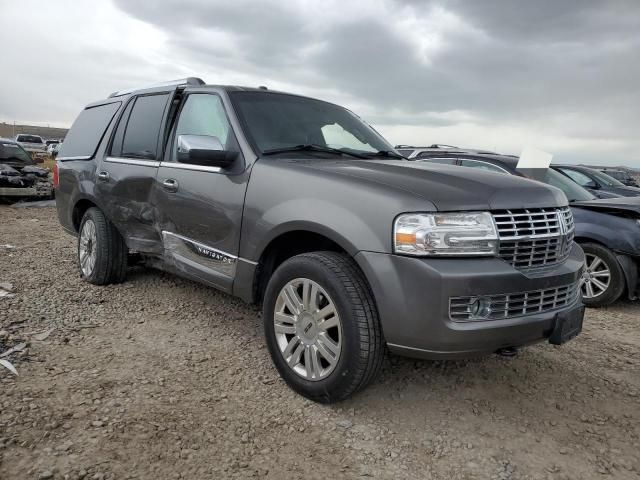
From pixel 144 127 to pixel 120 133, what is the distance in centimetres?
46

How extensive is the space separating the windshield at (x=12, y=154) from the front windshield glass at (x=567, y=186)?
11687mm

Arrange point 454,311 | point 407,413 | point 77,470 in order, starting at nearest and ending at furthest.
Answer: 1. point 77,470
2. point 454,311
3. point 407,413

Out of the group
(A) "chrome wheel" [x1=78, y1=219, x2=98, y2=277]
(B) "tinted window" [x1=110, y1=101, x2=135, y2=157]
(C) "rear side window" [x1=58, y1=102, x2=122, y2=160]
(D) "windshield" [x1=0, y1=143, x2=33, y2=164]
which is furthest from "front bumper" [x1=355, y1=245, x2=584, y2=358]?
(D) "windshield" [x1=0, y1=143, x2=33, y2=164]

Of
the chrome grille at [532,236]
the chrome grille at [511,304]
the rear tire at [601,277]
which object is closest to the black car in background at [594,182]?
the rear tire at [601,277]

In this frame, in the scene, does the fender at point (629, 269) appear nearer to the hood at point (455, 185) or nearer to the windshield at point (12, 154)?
the hood at point (455, 185)

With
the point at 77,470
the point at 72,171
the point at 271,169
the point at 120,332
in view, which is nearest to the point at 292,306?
the point at 271,169

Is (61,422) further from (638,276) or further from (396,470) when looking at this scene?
(638,276)

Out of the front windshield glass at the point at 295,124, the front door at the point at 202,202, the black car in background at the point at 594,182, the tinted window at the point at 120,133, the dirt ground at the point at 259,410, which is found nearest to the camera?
the dirt ground at the point at 259,410

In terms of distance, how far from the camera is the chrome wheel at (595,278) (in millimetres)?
5338

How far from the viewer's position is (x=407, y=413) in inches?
115

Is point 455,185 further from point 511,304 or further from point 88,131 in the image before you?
point 88,131

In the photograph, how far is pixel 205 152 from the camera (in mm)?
3213

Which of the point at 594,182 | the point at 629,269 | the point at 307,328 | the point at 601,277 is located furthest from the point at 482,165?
the point at 307,328

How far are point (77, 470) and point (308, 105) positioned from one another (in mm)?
2956
